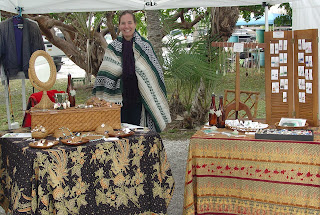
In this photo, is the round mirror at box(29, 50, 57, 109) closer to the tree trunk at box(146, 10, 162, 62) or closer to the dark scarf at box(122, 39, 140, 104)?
the dark scarf at box(122, 39, 140, 104)

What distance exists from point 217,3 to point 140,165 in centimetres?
290

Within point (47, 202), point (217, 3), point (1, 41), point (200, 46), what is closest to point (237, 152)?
point (47, 202)

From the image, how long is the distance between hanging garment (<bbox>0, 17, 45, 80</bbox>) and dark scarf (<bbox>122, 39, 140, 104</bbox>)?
167 centimetres

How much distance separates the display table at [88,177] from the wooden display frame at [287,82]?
115 centimetres

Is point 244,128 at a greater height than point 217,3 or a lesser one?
lesser

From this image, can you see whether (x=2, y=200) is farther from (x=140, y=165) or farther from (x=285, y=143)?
(x=285, y=143)

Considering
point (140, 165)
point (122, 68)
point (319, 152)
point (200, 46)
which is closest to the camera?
point (319, 152)

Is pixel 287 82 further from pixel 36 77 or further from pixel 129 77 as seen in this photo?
pixel 36 77

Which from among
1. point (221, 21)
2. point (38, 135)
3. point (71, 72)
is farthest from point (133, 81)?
point (71, 72)

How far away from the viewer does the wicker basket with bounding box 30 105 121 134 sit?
132 inches

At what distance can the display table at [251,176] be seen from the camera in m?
3.19

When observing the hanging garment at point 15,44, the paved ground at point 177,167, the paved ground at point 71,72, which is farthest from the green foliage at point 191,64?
the paved ground at point 71,72

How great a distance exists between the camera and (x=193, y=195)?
11.2 ft

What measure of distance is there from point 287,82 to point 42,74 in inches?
84.4
